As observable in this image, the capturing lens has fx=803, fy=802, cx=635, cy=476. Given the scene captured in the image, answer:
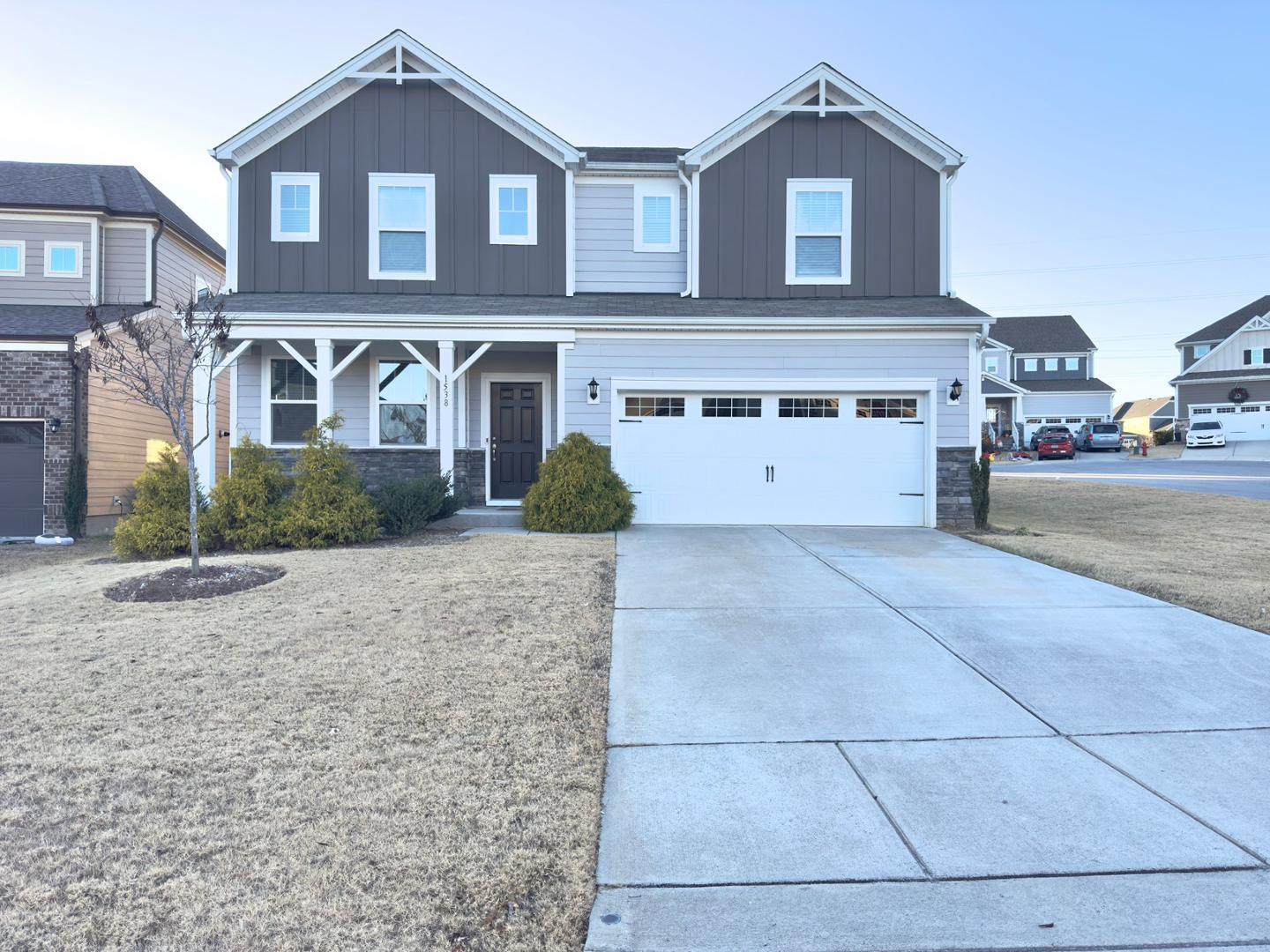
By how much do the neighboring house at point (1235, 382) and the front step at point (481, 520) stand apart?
39.1 meters

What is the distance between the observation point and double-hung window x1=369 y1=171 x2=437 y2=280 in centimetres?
1334

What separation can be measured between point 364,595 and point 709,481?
650 cm

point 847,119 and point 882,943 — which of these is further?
point 847,119

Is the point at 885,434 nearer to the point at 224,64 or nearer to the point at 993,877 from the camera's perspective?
the point at 993,877

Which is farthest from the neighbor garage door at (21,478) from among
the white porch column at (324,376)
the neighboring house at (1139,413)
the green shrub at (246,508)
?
the neighboring house at (1139,413)

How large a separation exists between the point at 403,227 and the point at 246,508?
552 cm

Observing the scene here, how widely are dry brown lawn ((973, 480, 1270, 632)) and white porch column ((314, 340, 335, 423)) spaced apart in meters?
9.66

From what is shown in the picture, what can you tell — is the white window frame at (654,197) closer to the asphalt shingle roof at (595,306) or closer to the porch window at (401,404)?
the asphalt shingle roof at (595,306)

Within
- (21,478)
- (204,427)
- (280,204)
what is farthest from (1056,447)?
(21,478)

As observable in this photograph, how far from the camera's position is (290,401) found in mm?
13125

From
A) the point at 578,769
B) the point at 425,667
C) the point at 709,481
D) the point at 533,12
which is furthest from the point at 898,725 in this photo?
the point at 533,12

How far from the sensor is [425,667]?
17.3 feet

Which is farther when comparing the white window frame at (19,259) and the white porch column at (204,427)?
the white window frame at (19,259)

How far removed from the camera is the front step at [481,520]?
1213cm
